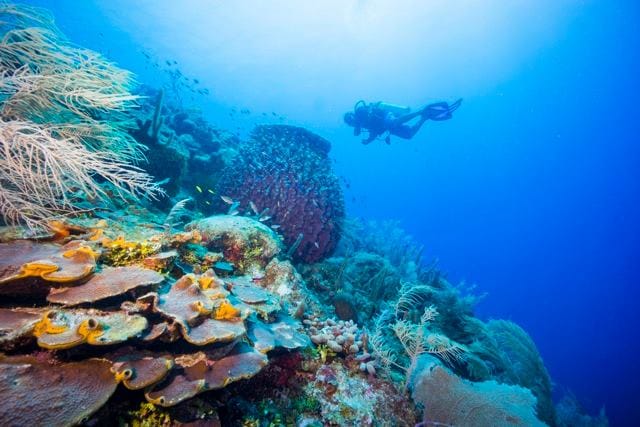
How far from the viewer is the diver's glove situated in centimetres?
1414

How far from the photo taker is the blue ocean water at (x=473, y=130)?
5194 centimetres

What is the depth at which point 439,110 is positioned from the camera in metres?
14.3

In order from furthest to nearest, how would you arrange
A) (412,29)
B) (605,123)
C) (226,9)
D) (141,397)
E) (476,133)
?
(476,133) < (605,123) < (412,29) < (226,9) < (141,397)

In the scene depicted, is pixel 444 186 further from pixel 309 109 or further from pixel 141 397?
pixel 141 397

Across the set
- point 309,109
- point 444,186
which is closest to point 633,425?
point 444,186

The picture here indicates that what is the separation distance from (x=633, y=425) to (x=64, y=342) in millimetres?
37348

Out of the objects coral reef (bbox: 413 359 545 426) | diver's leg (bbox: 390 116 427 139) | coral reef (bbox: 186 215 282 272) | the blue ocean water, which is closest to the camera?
coral reef (bbox: 413 359 545 426)

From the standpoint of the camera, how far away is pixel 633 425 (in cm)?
2284

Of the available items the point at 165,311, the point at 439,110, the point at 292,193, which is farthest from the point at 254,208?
the point at 439,110

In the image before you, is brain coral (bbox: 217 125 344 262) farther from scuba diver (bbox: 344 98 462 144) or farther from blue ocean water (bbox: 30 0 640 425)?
blue ocean water (bbox: 30 0 640 425)

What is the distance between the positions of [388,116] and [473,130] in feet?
404

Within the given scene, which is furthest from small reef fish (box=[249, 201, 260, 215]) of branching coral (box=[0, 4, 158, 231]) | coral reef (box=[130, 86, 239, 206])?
branching coral (box=[0, 4, 158, 231])

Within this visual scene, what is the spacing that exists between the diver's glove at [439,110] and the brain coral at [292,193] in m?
8.93

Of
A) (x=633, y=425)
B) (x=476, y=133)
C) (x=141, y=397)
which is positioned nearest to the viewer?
(x=141, y=397)
